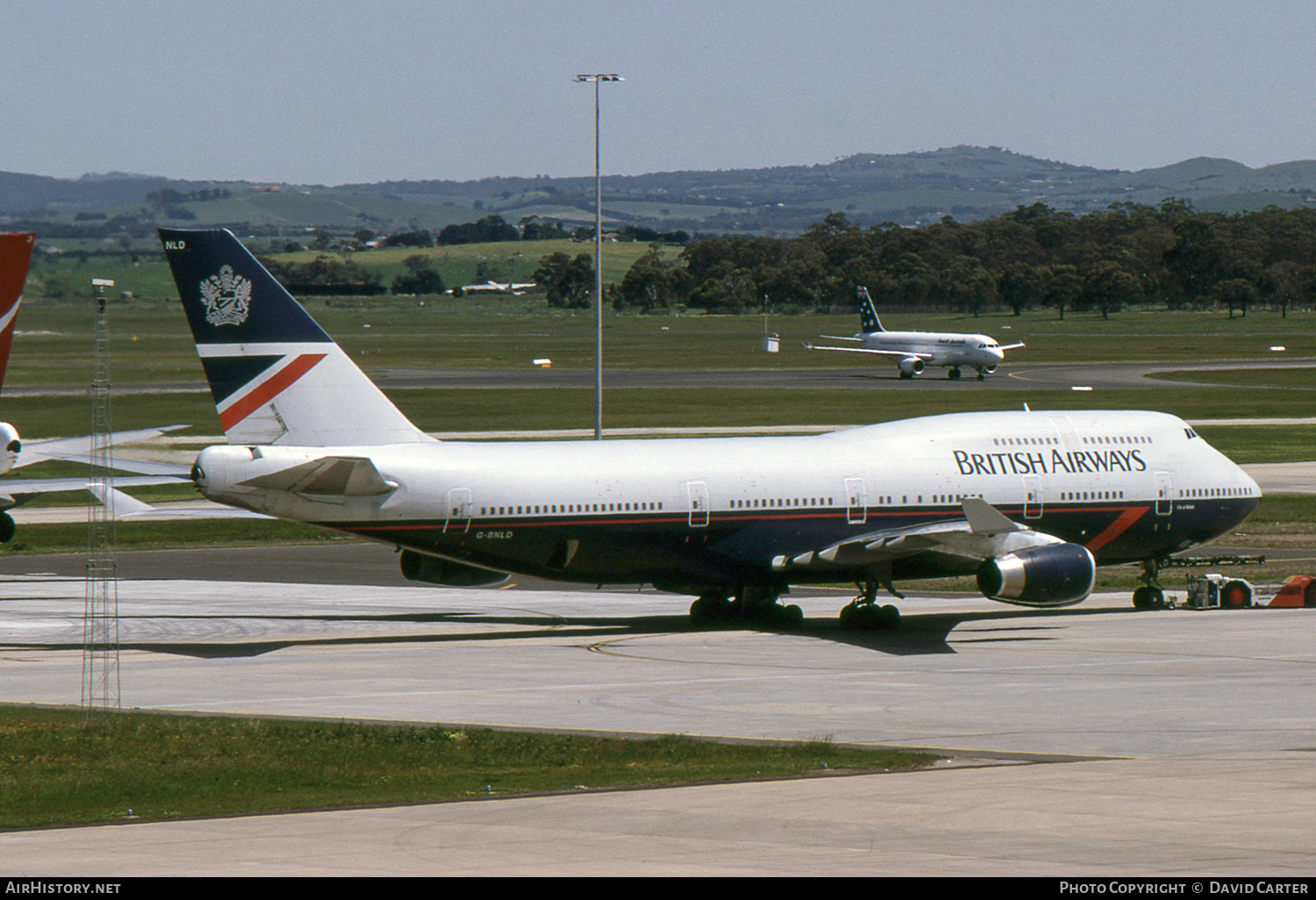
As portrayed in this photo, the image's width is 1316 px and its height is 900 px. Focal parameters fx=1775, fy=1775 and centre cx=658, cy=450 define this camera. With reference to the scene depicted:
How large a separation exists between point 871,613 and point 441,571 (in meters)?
10.1

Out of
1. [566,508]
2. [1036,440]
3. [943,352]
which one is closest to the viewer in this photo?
[566,508]

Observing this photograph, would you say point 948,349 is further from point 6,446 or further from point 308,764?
point 308,764

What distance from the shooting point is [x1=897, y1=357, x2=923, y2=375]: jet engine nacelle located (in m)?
150

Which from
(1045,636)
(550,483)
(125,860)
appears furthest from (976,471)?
(125,860)

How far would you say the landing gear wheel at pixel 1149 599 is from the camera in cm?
4566

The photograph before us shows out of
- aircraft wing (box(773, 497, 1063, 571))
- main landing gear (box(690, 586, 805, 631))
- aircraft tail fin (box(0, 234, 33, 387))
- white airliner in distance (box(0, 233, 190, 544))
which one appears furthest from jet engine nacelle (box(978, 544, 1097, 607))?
aircraft tail fin (box(0, 234, 33, 387))

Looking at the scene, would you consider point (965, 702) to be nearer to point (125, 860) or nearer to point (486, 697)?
point (486, 697)

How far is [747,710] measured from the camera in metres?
30.1

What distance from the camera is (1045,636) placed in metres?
40.4

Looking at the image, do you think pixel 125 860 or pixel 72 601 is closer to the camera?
pixel 125 860

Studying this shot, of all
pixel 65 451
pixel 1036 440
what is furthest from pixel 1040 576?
pixel 65 451

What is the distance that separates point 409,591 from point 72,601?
29.9 ft

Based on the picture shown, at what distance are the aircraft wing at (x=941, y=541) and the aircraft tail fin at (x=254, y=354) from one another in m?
10.8

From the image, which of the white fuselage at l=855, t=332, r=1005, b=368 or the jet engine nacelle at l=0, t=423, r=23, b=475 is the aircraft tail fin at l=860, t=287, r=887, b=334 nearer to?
the white fuselage at l=855, t=332, r=1005, b=368
